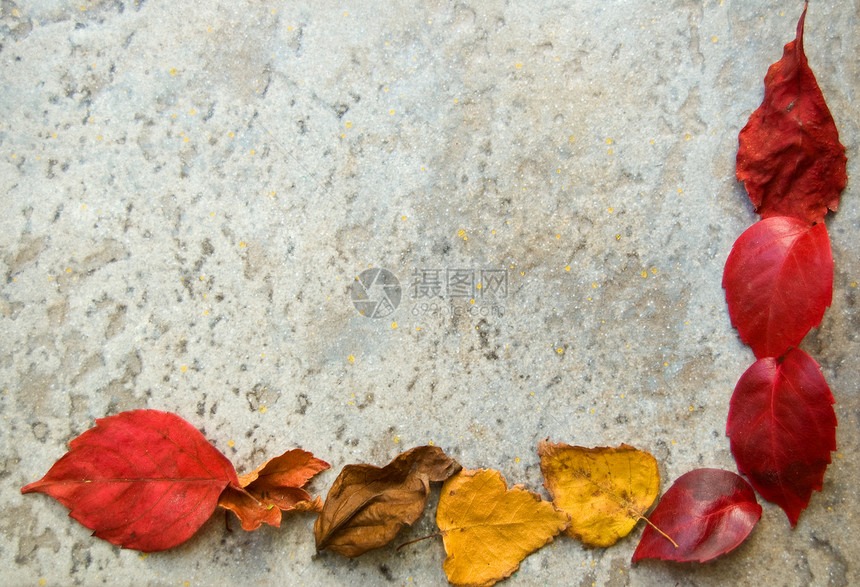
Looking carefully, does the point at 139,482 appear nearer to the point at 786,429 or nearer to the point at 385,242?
the point at 385,242

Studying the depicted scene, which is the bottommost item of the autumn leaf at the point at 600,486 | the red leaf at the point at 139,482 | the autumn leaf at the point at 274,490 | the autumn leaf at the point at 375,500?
the autumn leaf at the point at 600,486

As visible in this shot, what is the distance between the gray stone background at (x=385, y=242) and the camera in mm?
835

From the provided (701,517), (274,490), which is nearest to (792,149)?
(701,517)

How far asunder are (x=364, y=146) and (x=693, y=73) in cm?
56

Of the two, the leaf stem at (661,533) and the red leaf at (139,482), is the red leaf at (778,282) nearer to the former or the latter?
the leaf stem at (661,533)

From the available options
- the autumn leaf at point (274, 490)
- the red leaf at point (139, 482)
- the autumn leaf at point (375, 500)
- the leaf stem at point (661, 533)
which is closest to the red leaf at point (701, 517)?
the leaf stem at point (661, 533)

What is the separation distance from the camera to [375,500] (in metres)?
0.80

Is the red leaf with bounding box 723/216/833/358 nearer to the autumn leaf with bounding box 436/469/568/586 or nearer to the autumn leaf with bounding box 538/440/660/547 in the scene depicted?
the autumn leaf with bounding box 538/440/660/547

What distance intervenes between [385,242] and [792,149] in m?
0.64

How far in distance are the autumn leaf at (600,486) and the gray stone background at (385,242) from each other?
3 cm

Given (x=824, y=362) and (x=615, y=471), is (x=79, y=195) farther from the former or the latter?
(x=824, y=362)

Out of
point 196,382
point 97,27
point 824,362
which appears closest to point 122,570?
point 196,382

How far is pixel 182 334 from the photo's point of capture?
2.86 feet

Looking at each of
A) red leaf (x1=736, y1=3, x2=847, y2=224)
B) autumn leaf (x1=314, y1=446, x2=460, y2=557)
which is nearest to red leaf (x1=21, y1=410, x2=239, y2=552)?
autumn leaf (x1=314, y1=446, x2=460, y2=557)
